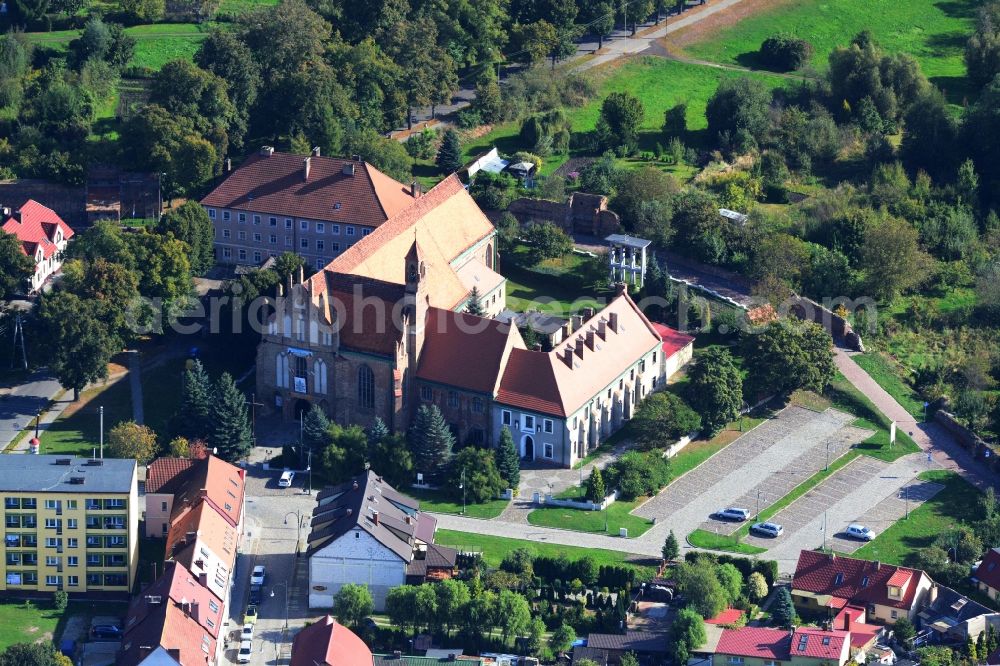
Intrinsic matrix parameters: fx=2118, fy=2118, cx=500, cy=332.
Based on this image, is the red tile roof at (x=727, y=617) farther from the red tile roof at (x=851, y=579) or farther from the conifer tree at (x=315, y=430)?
the conifer tree at (x=315, y=430)

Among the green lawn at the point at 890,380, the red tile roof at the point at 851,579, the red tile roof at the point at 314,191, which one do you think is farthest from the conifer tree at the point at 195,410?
the green lawn at the point at 890,380

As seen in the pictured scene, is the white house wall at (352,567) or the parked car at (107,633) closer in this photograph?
the parked car at (107,633)

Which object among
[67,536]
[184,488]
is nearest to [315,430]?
[184,488]

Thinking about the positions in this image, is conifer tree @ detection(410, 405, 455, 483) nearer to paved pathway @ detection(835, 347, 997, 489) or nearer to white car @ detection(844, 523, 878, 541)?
white car @ detection(844, 523, 878, 541)

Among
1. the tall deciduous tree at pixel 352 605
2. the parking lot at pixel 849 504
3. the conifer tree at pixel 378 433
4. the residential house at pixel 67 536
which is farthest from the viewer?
the conifer tree at pixel 378 433

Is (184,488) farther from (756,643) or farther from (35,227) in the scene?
(35,227)

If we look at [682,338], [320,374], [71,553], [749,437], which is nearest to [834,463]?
[749,437]

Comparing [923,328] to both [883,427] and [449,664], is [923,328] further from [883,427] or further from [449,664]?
[449,664]
